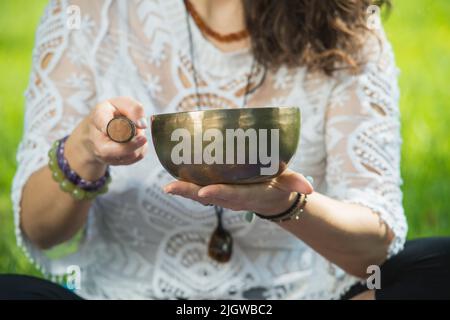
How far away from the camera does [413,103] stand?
323cm

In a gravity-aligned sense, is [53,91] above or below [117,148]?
above

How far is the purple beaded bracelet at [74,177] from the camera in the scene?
54.7 inches

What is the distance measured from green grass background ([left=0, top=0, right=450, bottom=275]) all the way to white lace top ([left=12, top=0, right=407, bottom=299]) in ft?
2.78

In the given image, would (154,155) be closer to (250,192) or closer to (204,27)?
(204,27)

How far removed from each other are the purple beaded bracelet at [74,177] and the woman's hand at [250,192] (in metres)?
0.33

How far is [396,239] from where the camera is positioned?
154 cm

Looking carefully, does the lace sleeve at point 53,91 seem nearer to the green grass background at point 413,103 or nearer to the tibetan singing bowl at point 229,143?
the tibetan singing bowl at point 229,143

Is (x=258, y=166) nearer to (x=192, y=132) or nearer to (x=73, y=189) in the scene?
(x=192, y=132)

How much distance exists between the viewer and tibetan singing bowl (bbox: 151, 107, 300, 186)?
3.34ft

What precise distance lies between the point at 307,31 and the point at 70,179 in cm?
62

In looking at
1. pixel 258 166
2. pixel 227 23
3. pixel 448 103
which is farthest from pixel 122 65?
pixel 448 103

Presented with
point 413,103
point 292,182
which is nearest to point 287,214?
point 292,182

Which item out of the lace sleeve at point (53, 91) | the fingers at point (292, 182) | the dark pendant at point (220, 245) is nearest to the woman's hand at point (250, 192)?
the fingers at point (292, 182)

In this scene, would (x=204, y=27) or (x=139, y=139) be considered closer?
(x=139, y=139)
